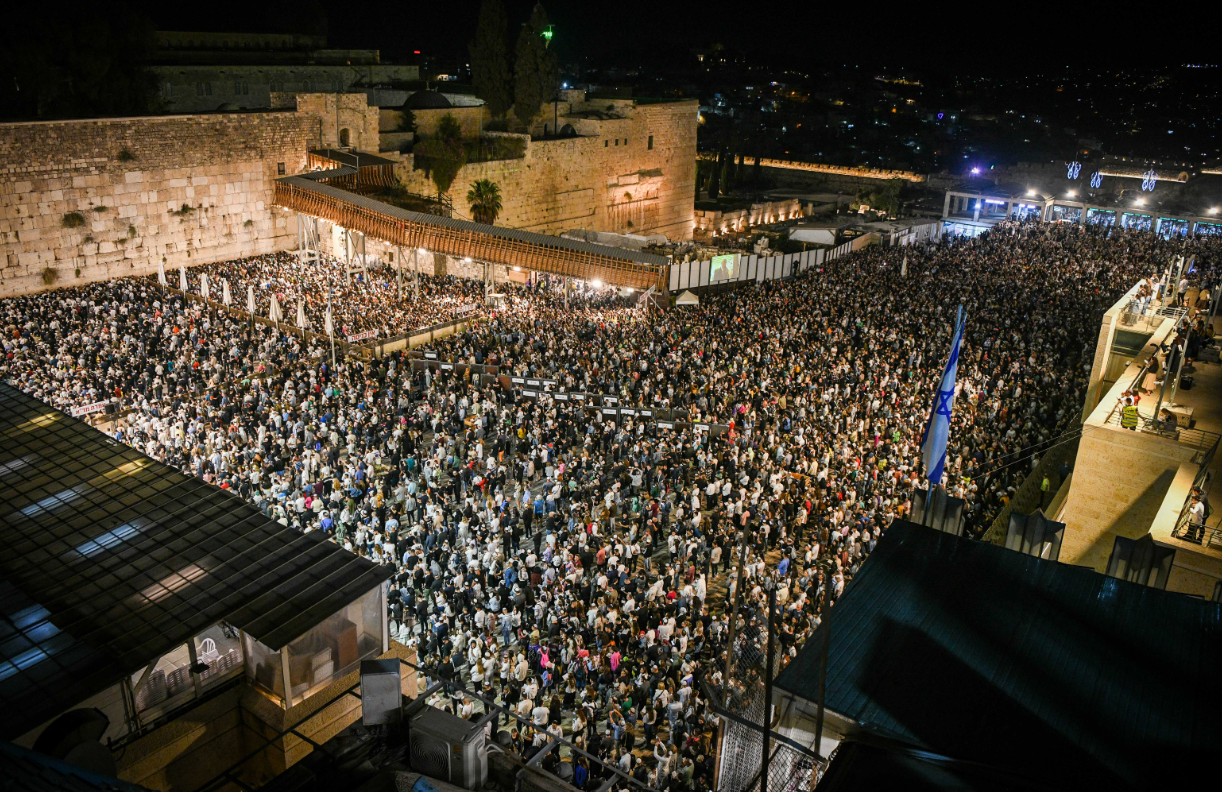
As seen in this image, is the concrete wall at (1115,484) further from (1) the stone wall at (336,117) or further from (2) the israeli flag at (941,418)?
(1) the stone wall at (336,117)

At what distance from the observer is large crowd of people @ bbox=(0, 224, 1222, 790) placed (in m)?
9.74

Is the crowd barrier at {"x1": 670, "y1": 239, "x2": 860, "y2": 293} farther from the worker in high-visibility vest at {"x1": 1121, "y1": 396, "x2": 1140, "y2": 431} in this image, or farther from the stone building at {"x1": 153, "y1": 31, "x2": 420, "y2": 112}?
the stone building at {"x1": 153, "y1": 31, "x2": 420, "y2": 112}

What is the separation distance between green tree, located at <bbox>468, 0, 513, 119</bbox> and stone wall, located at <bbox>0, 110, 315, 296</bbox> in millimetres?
8952

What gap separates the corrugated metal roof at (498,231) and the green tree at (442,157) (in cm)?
557

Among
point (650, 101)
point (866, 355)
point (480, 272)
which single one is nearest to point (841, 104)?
point (650, 101)

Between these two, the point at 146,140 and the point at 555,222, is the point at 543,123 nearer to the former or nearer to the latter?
the point at 555,222

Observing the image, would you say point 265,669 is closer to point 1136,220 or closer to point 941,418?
point 941,418

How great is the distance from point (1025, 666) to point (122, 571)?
22.6ft

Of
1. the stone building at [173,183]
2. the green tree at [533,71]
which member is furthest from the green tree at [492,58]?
the stone building at [173,183]

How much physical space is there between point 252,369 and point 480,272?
1352 centimetres

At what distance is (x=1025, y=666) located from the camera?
263 inches

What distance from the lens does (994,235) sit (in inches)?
1297

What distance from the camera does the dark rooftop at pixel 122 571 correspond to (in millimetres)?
5539

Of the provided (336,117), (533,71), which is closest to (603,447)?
(336,117)
